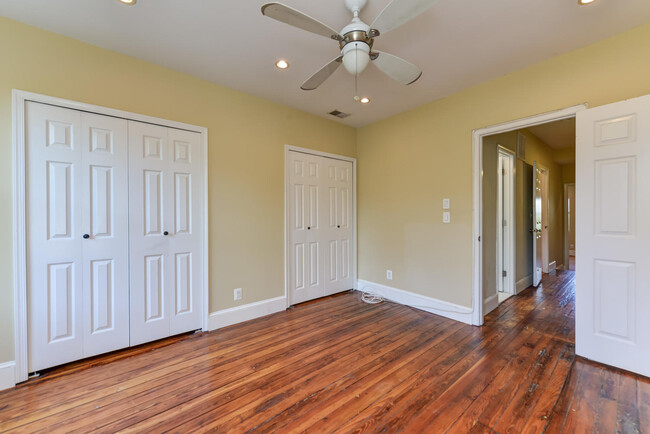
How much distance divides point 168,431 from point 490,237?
3.54 m

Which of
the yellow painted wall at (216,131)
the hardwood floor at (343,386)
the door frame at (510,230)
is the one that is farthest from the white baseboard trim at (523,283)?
the yellow painted wall at (216,131)

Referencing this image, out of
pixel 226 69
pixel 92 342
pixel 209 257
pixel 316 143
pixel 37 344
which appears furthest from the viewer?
pixel 316 143

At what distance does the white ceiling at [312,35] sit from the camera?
178 cm

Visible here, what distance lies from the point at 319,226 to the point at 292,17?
2669 mm

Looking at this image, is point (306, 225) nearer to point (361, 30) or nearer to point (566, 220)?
point (361, 30)

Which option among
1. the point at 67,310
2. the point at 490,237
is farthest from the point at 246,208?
the point at 490,237

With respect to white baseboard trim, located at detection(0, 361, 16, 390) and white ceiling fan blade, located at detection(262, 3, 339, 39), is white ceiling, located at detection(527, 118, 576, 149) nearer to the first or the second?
white ceiling fan blade, located at detection(262, 3, 339, 39)

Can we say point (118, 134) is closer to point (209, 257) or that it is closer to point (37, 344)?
point (209, 257)

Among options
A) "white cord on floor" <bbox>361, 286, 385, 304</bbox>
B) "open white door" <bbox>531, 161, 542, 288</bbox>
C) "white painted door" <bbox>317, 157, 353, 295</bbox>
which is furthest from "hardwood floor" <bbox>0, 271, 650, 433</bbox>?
"open white door" <bbox>531, 161, 542, 288</bbox>

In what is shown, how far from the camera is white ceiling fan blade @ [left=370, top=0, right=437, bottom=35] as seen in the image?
1.34 meters

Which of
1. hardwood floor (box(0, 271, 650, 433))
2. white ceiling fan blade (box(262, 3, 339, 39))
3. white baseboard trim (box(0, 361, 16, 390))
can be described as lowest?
hardwood floor (box(0, 271, 650, 433))

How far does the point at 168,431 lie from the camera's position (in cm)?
152

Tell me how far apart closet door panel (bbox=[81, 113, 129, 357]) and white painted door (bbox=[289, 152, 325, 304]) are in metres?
1.75

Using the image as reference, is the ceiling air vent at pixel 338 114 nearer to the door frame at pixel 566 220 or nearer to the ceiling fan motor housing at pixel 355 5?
the ceiling fan motor housing at pixel 355 5
